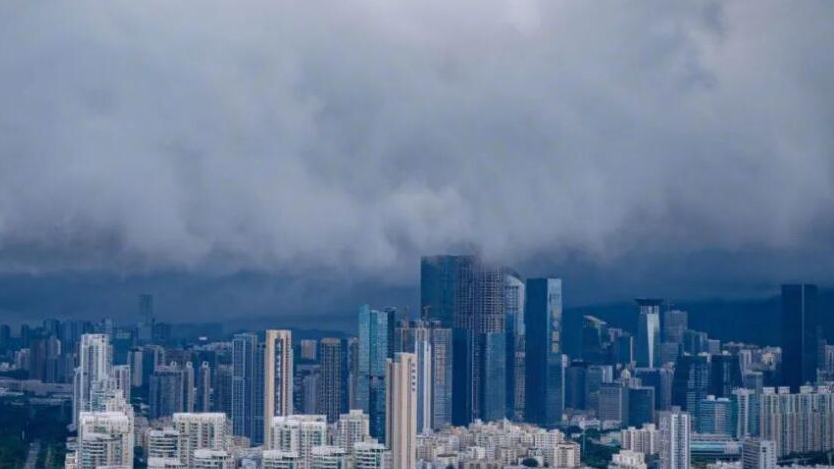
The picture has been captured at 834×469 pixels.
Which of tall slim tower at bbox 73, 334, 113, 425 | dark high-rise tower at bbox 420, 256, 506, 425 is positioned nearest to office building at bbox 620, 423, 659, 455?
dark high-rise tower at bbox 420, 256, 506, 425

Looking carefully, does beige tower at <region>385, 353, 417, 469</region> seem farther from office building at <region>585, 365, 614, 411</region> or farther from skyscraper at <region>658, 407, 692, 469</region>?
skyscraper at <region>658, 407, 692, 469</region>

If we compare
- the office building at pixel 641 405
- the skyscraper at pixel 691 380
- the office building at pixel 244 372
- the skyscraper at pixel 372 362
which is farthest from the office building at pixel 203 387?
the skyscraper at pixel 691 380

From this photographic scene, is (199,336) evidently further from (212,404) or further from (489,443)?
(489,443)

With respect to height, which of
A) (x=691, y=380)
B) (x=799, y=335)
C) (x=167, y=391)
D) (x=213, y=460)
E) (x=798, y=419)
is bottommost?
(x=213, y=460)

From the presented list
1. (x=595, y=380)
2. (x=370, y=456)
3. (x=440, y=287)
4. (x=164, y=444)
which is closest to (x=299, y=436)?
(x=370, y=456)

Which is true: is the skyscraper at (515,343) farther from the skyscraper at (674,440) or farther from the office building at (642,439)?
the skyscraper at (674,440)

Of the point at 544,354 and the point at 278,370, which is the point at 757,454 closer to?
the point at 544,354
